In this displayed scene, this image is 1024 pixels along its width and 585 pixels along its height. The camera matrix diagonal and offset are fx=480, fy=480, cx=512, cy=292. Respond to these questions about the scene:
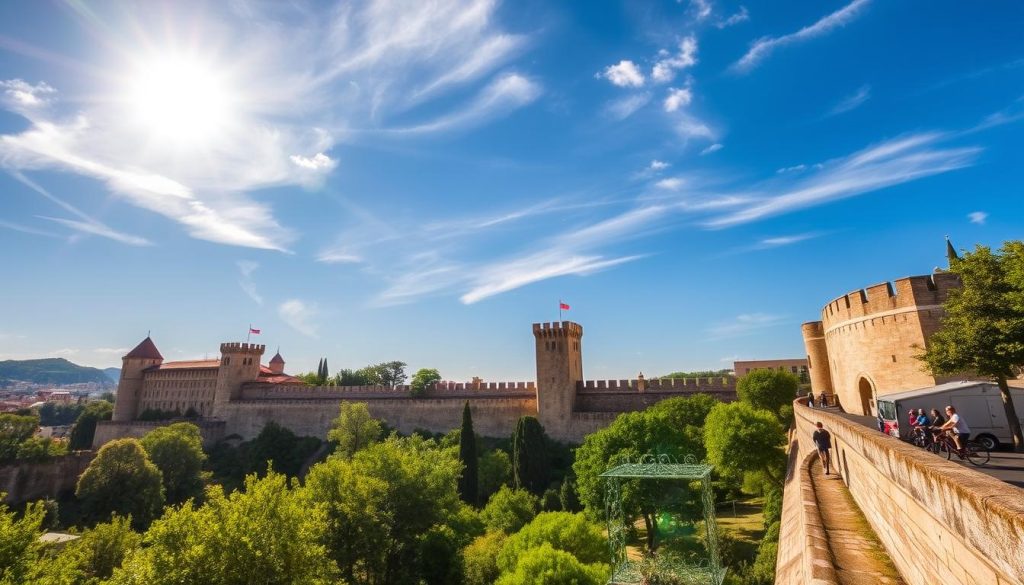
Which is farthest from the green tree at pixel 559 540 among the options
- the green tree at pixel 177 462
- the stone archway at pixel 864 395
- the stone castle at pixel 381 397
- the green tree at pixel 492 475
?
the green tree at pixel 177 462

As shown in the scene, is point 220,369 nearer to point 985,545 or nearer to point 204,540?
point 204,540

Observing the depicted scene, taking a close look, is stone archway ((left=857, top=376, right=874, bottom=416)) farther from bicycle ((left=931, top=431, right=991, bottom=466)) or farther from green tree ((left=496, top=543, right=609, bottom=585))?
green tree ((left=496, top=543, right=609, bottom=585))

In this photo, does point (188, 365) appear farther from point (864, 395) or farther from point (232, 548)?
point (864, 395)

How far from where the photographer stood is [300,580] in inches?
496

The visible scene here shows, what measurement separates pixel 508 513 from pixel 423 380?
26179mm

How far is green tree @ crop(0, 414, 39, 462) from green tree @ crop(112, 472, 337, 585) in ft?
136

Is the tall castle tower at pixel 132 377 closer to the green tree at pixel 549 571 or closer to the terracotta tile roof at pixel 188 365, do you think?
the terracotta tile roof at pixel 188 365

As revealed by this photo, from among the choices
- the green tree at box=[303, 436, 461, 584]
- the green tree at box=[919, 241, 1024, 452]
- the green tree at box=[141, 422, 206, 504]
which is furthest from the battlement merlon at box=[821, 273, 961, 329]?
the green tree at box=[141, 422, 206, 504]

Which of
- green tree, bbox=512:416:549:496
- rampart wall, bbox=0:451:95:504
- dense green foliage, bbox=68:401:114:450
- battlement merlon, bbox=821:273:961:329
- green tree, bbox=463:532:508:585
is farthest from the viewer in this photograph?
dense green foliage, bbox=68:401:114:450

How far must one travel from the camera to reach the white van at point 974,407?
10.8m

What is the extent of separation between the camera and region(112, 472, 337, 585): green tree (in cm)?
1159

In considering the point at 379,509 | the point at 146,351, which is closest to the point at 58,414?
the point at 146,351

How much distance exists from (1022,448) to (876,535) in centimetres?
789

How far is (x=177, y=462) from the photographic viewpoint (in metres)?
40.3
